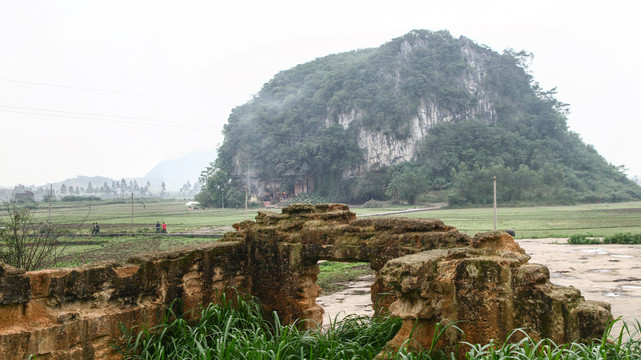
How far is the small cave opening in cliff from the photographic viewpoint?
9.94 metres

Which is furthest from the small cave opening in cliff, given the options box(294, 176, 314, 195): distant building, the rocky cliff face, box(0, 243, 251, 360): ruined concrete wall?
the rocky cliff face

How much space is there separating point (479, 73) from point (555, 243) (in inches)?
3188

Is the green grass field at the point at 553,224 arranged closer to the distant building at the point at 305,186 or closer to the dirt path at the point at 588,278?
the dirt path at the point at 588,278

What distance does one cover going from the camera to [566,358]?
11.8 feet

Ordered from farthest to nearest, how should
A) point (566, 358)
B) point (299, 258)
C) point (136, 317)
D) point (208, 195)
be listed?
point (208, 195)
point (299, 258)
point (136, 317)
point (566, 358)

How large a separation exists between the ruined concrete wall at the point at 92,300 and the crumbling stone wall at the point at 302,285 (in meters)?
0.01

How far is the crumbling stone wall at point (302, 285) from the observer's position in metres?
4.17

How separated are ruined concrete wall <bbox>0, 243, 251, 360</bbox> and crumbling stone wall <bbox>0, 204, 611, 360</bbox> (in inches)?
0.4

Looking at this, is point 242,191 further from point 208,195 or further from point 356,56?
point 356,56

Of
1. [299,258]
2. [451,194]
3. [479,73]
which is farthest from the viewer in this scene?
[479,73]

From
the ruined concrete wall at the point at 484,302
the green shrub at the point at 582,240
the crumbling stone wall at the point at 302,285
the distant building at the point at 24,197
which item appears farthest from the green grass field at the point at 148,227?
the ruined concrete wall at the point at 484,302

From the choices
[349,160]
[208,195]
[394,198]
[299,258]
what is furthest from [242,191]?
[299,258]

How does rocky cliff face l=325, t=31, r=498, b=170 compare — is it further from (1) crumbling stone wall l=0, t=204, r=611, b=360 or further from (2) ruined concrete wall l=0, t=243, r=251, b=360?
(2) ruined concrete wall l=0, t=243, r=251, b=360

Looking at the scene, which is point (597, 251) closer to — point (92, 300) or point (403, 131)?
point (92, 300)
